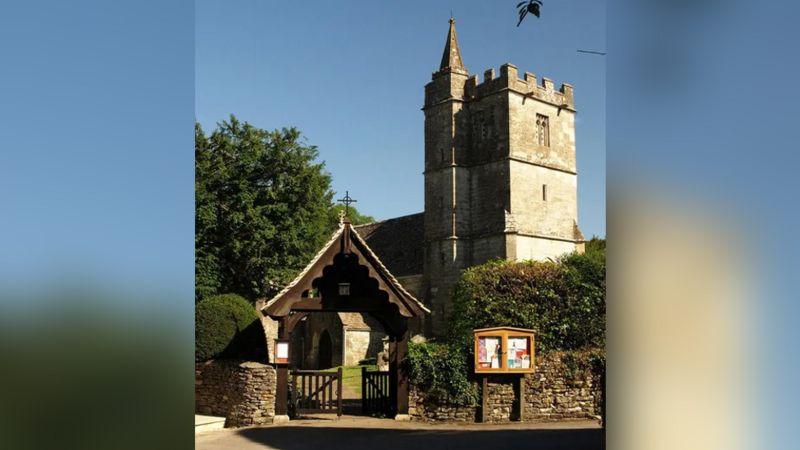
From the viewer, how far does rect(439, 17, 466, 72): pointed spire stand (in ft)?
135

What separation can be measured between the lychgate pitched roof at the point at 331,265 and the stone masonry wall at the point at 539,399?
162 cm

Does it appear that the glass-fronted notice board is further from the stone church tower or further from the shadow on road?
the stone church tower

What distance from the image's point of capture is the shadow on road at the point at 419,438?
9.56m

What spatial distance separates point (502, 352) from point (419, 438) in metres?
2.85

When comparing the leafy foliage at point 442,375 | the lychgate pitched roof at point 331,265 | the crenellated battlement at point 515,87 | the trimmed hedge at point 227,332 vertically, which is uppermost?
the crenellated battlement at point 515,87

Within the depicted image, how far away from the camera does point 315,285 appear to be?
1341 centimetres

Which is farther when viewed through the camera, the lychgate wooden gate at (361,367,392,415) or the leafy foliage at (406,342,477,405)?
the lychgate wooden gate at (361,367,392,415)

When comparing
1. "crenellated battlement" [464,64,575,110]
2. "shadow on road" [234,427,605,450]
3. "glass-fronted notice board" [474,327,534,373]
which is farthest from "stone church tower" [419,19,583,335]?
"shadow on road" [234,427,605,450]

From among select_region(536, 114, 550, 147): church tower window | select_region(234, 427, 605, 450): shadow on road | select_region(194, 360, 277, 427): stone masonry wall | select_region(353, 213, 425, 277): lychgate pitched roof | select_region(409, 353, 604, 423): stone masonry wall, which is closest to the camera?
select_region(234, 427, 605, 450): shadow on road

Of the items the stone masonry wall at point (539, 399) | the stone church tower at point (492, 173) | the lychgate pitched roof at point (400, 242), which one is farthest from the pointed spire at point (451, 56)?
the stone masonry wall at point (539, 399)

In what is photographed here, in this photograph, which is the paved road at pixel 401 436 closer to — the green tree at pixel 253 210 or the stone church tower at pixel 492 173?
the green tree at pixel 253 210

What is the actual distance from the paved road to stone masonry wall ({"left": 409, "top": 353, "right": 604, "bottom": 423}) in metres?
0.48

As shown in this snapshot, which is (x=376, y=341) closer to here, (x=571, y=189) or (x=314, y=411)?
(x=571, y=189)
